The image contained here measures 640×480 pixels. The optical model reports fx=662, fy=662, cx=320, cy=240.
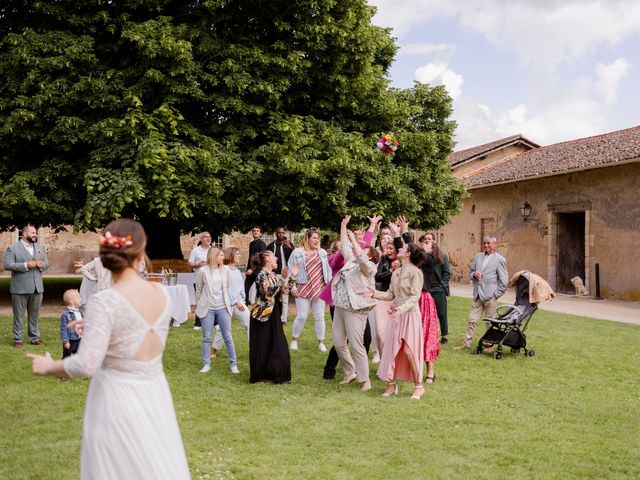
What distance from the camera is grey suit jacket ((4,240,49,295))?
35.1ft

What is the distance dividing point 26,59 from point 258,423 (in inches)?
401

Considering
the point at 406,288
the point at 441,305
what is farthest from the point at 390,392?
the point at 441,305

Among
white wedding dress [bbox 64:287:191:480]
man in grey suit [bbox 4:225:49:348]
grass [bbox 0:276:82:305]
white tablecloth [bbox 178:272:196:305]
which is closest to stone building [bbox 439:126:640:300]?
white tablecloth [bbox 178:272:196:305]

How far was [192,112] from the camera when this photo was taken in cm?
1541

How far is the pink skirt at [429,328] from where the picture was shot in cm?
855

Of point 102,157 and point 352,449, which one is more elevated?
point 102,157

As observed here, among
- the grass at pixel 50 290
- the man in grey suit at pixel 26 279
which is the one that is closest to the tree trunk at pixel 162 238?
the grass at pixel 50 290

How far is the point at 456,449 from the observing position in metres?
5.86

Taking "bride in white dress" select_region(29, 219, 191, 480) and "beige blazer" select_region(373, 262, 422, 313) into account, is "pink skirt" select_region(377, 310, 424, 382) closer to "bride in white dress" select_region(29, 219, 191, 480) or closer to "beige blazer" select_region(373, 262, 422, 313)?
"beige blazer" select_region(373, 262, 422, 313)

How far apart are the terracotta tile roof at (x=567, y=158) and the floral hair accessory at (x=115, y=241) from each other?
18.7 m

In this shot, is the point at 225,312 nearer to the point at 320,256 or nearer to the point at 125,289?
the point at 320,256

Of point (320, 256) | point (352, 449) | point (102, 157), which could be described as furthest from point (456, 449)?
point (102, 157)

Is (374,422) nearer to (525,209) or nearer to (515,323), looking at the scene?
(515,323)

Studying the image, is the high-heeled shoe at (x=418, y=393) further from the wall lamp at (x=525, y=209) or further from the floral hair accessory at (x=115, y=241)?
the wall lamp at (x=525, y=209)
